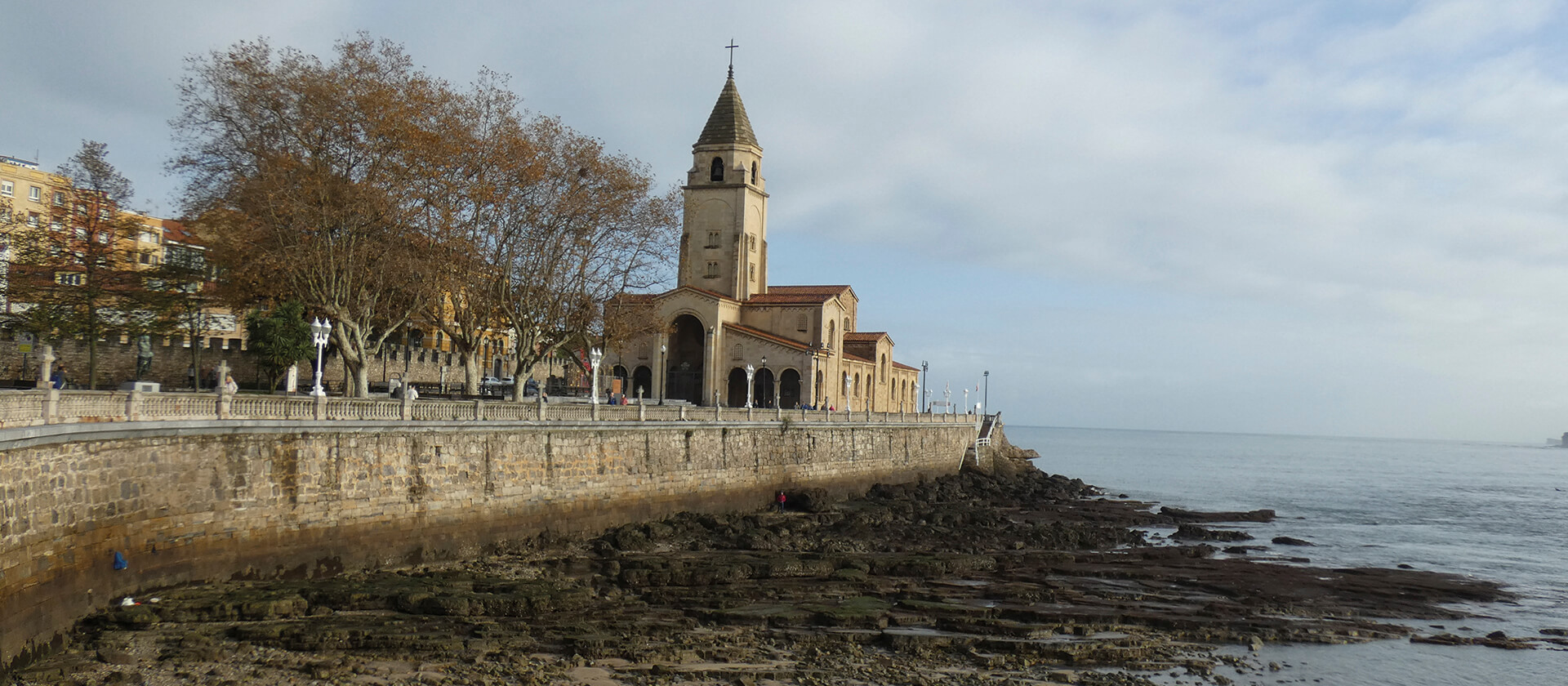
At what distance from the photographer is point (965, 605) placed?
76.1 ft

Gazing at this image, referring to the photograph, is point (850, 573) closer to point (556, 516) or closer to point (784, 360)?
point (556, 516)

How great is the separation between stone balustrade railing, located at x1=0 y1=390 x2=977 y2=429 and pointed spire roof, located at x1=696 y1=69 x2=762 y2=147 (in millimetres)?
32119

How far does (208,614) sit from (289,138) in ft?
65.6

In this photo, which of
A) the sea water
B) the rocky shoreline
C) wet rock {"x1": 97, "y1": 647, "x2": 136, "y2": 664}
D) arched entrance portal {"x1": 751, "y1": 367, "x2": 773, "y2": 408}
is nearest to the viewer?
wet rock {"x1": 97, "y1": 647, "x2": 136, "y2": 664}

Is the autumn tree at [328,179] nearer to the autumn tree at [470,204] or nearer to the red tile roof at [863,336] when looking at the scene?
the autumn tree at [470,204]

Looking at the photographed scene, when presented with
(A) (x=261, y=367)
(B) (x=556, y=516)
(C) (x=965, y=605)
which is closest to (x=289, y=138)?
(A) (x=261, y=367)

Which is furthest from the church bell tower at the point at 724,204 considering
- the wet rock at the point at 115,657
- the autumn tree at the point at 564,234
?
the wet rock at the point at 115,657

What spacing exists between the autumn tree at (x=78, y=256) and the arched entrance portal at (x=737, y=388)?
109 ft

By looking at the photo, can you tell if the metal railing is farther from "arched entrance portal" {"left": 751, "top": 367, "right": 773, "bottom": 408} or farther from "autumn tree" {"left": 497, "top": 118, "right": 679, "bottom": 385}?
"arched entrance portal" {"left": 751, "top": 367, "right": 773, "bottom": 408}

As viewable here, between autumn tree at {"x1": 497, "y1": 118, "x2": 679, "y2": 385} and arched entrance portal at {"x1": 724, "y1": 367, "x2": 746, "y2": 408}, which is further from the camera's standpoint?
arched entrance portal at {"x1": 724, "y1": 367, "x2": 746, "y2": 408}

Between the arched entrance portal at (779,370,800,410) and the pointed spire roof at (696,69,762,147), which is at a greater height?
the pointed spire roof at (696,69,762,147)

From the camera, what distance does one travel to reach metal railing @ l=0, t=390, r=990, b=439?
16.2 meters

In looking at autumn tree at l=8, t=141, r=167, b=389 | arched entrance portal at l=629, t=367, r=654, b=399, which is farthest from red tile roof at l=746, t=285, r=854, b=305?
autumn tree at l=8, t=141, r=167, b=389

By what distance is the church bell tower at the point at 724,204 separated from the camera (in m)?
65.6
